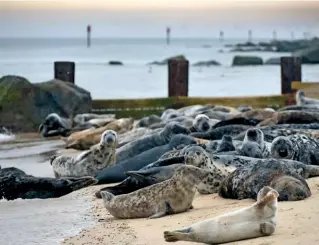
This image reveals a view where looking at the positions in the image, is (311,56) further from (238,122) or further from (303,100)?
(238,122)

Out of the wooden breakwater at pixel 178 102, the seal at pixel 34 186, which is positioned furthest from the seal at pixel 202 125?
the wooden breakwater at pixel 178 102

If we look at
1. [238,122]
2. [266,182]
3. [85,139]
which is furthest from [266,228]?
[85,139]

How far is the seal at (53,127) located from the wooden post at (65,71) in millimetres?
2571

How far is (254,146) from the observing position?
9062 mm

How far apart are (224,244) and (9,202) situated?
3.53m

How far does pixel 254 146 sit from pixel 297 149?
49 centimetres

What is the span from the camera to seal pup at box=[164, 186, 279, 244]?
18.1ft

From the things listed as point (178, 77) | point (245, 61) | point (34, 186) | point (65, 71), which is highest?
point (65, 71)

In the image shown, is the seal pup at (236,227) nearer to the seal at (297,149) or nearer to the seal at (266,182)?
the seal at (266,182)

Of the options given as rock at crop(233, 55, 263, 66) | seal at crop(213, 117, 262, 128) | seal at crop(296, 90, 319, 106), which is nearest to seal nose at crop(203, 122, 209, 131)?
seal at crop(213, 117, 262, 128)

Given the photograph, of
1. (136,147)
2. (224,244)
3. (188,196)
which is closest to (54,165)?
(136,147)

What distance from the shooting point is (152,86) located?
30719 millimetres

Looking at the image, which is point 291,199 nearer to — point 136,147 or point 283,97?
point 136,147

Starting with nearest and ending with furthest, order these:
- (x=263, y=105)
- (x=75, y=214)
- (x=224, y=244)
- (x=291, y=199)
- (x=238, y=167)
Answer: (x=224, y=244)
(x=291, y=199)
(x=75, y=214)
(x=238, y=167)
(x=263, y=105)
